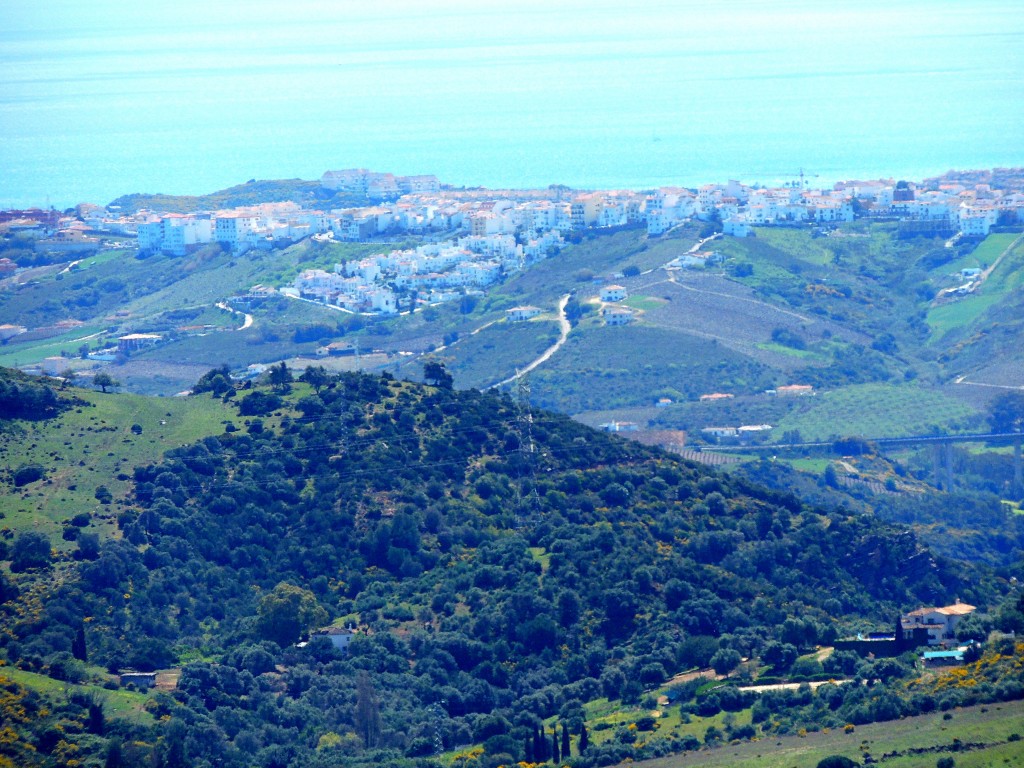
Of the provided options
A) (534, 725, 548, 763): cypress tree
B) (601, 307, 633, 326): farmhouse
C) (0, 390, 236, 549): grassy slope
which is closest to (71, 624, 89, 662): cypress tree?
(0, 390, 236, 549): grassy slope

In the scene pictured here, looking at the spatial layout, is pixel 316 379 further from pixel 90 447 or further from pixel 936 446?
pixel 936 446

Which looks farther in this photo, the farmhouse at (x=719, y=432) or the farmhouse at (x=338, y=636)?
the farmhouse at (x=719, y=432)

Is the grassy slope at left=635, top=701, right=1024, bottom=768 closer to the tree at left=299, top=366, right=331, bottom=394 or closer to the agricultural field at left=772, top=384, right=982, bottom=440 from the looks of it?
the tree at left=299, top=366, right=331, bottom=394

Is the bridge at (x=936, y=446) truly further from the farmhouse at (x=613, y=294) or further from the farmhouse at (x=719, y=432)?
the farmhouse at (x=613, y=294)

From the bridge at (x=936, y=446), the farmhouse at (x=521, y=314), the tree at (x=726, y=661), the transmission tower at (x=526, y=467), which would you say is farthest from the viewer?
the farmhouse at (x=521, y=314)

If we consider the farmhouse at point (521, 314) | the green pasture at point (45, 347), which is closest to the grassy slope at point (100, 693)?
the green pasture at point (45, 347)

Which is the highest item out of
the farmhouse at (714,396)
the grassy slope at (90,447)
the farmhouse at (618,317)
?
the grassy slope at (90,447)
